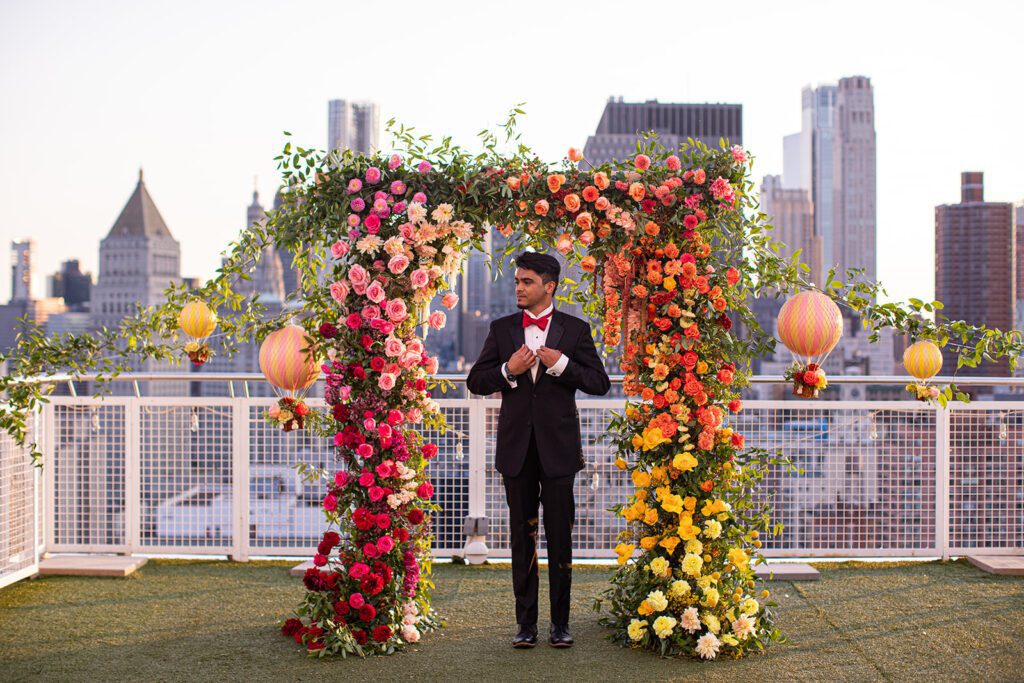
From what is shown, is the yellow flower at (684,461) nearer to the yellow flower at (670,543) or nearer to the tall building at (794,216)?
the yellow flower at (670,543)

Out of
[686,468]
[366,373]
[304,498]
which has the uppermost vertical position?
[366,373]

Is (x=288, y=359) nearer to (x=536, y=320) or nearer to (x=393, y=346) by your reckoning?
(x=393, y=346)

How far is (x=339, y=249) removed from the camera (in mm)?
4672

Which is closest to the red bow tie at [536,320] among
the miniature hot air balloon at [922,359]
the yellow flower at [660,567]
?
the yellow flower at [660,567]

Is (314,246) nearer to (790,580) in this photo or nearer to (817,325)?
(817,325)

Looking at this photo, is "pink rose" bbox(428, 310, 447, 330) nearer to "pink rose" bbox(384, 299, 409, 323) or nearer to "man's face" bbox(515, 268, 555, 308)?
"pink rose" bbox(384, 299, 409, 323)

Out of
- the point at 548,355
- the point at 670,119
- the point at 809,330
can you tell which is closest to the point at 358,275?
the point at 548,355

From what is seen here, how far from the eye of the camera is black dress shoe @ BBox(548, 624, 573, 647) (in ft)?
15.1

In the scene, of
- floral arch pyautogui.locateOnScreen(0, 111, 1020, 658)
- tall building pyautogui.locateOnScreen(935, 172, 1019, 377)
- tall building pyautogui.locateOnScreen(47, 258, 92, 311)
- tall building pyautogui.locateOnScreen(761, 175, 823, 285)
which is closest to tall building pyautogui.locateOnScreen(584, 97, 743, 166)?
tall building pyautogui.locateOnScreen(761, 175, 823, 285)

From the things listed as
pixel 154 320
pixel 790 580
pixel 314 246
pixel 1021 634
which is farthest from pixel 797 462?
pixel 154 320

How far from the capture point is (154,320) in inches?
205

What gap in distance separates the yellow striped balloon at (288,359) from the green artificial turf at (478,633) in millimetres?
1254

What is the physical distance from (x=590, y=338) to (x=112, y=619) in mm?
2898

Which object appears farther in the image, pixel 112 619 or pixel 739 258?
pixel 112 619
